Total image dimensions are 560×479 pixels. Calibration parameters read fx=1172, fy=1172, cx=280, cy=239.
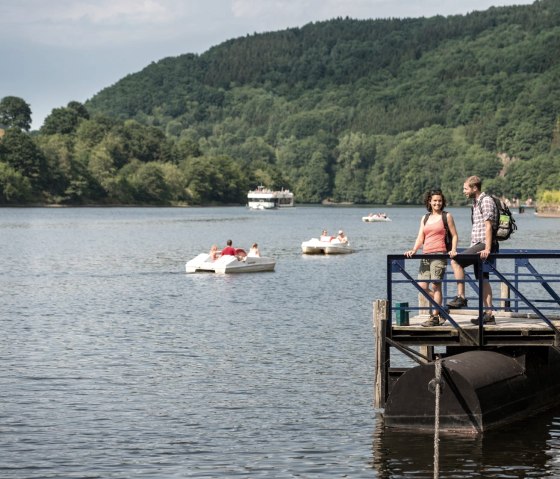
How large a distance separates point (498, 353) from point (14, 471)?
9328 mm

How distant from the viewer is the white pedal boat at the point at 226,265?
2795 inches

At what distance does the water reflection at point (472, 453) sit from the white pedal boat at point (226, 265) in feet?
159

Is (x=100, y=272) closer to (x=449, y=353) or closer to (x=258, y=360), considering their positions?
(x=258, y=360)

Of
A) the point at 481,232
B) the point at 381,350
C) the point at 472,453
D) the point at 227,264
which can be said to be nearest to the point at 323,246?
the point at 227,264

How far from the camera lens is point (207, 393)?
27172mm

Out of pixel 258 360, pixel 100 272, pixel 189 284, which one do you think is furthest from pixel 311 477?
pixel 100 272

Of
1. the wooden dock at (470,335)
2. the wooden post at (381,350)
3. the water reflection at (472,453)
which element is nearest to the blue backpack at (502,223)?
the wooden dock at (470,335)

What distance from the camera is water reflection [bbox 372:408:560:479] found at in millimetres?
19625

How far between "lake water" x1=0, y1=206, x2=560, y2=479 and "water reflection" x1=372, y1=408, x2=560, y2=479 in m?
0.04

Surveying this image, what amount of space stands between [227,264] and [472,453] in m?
50.8

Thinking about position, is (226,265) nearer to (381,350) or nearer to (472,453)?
(381,350)

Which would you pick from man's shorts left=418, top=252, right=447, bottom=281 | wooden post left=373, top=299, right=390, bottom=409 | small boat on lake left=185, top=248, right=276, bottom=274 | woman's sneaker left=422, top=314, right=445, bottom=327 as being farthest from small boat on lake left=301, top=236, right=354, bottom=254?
woman's sneaker left=422, top=314, right=445, bottom=327

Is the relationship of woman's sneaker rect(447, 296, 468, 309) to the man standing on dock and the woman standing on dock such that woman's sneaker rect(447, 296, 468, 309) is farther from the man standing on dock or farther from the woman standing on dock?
the woman standing on dock

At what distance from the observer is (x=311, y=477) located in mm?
19234
